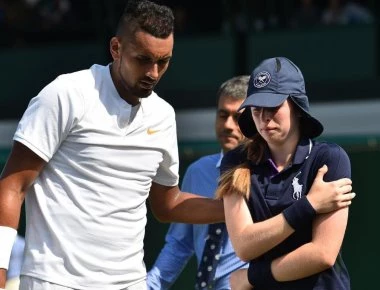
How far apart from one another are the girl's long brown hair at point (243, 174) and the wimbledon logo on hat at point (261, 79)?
8.3 inches

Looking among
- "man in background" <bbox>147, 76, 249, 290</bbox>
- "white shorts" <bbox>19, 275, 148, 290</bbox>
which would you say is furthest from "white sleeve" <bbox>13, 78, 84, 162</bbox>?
"man in background" <bbox>147, 76, 249, 290</bbox>

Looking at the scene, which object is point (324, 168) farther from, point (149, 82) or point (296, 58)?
point (296, 58)

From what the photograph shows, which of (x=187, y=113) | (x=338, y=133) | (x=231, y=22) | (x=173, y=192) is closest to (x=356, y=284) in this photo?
(x=173, y=192)

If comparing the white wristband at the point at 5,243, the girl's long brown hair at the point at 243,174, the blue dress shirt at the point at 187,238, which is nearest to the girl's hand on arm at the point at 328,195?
the girl's long brown hair at the point at 243,174

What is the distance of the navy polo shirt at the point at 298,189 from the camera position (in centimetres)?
404

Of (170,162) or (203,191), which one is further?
(203,191)

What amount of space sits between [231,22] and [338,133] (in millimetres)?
3248

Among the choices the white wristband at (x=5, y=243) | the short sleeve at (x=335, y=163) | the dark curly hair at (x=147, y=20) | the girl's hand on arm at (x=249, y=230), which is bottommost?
the white wristband at (x=5, y=243)

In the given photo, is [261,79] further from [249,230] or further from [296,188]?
[249,230]

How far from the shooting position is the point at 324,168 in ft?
13.3

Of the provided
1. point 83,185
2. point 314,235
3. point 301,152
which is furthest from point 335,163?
point 83,185

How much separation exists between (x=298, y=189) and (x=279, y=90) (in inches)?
14.8

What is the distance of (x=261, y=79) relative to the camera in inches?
164

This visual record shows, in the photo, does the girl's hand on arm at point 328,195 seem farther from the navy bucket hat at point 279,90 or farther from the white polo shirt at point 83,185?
the white polo shirt at point 83,185
